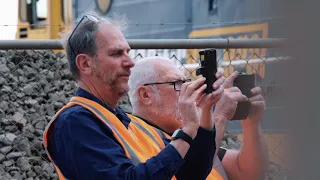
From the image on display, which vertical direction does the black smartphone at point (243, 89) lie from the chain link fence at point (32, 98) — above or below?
above

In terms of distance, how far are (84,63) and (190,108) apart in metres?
0.40

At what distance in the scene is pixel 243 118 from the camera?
2.58m

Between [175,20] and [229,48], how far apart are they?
387cm

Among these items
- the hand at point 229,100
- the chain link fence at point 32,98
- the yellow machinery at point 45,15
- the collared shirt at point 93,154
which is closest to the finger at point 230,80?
the hand at point 229,100

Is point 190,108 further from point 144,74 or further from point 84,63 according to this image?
point 144,74

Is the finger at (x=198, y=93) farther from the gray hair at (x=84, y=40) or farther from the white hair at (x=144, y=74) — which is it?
the white hair at (x=144, y=74)

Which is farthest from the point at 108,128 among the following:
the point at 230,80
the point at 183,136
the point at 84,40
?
the point at 230,80

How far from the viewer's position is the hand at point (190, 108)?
1.92 m

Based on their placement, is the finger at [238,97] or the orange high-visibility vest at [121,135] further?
the finger at [238,97]

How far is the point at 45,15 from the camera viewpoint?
9.92 metres

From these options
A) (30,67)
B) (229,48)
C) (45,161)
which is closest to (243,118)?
(229,48)

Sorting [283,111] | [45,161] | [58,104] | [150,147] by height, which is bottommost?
[45,161]

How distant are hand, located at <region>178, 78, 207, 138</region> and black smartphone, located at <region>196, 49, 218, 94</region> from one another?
85 mm

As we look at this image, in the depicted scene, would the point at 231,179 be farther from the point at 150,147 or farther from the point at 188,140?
the point at 188,140
